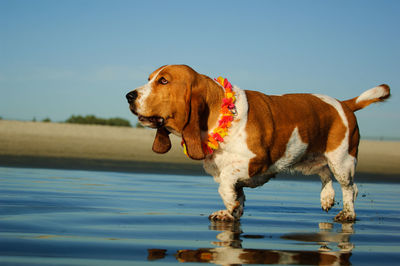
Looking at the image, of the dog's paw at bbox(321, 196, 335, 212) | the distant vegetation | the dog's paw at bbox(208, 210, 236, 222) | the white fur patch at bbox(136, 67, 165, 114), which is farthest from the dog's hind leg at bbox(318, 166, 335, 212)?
the distant vegetation

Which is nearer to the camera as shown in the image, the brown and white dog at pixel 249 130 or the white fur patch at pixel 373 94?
the brown and white dog at pixel 249 130

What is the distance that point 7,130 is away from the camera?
23953 millimetres

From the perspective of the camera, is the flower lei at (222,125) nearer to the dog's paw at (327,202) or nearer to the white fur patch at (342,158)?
the white fur patch at (342,158)

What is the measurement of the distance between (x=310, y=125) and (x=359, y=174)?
29.9 ft

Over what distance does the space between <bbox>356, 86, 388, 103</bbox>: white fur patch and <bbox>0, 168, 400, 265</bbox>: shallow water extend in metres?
1.49

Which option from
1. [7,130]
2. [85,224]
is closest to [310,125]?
[85,224]

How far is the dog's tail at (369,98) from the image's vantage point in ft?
25.1

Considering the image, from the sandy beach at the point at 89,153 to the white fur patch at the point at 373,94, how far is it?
6500 mm

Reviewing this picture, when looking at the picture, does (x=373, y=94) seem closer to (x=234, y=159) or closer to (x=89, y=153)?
(x=234, y=159)

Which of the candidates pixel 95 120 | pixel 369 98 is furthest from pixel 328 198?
pixel 95 120

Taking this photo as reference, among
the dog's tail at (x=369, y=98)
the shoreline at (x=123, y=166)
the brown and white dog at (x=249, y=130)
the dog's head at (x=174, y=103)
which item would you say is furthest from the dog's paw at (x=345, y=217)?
the shoreline at (x=123, y=166)

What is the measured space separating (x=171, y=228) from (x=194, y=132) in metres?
1.13

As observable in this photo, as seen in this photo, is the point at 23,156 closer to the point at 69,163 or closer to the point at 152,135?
the point at 69,163

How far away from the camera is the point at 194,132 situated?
227 inches
